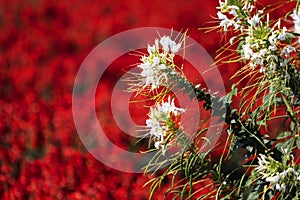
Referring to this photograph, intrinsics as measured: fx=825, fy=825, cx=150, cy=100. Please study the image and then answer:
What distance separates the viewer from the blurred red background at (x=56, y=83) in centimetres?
363

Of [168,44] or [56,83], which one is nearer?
[168,44]

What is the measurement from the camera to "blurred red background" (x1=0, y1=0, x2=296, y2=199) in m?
3.63

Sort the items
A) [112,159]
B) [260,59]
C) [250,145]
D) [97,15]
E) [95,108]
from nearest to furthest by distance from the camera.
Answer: [260,59]
[250,145]
[112,159]
[95,108]
[97,15]

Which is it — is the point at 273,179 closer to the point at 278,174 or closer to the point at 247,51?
the point at 278,174

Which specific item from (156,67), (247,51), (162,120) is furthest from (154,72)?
(247,51)

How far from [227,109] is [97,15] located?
3.32 metres

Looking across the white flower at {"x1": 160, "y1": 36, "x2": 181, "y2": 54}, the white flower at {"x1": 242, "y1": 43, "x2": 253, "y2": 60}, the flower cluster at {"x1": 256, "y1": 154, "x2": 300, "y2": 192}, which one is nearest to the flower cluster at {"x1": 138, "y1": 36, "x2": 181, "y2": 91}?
the white flower at {"x1": 160, "y1": 36, "x2": 181, "y2": 54}

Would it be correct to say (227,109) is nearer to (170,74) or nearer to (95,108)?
(170,74)

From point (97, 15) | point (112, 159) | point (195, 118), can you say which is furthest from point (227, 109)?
point (97, 15)

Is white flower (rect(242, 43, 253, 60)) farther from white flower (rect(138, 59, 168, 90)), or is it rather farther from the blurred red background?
the blurred red background

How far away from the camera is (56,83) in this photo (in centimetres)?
466

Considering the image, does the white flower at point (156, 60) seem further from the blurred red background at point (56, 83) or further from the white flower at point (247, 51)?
the blurred red background at point (56, 83)

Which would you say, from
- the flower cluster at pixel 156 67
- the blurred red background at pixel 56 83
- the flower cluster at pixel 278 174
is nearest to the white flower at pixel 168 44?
the flower cluster at pixel 156 67

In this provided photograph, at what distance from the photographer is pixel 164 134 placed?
2.32 meters
